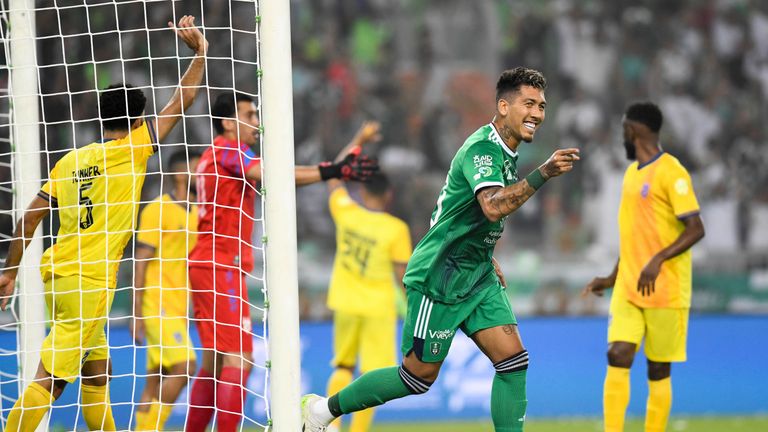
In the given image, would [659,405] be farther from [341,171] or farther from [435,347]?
[341,171]

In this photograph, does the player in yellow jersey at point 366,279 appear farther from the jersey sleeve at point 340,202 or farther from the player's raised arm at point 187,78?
the player's raised arm at point 187,78

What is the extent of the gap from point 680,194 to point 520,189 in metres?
2.49

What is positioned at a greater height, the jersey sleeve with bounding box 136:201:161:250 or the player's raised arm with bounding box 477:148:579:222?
the player's raised arm with bounding box 477:148:579:222

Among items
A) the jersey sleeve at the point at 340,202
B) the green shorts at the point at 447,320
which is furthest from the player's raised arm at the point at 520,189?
the jersey sleeve at the point at 340,202

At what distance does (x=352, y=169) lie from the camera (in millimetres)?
6551

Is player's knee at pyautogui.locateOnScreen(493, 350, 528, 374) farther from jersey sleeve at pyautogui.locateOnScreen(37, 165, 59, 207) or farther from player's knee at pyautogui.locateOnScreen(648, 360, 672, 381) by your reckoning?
jersey sleeve at pyautogui.locateOnScreen(37, 165, 59, 207)

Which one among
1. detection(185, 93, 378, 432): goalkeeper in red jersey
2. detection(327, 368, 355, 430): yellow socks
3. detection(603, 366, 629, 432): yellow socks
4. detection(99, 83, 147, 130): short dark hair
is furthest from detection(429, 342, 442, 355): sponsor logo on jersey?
detection(327, 368, 355, 430): yellow socks

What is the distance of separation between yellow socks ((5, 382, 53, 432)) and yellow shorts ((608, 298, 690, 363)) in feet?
12.1

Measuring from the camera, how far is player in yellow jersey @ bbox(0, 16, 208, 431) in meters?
6.11

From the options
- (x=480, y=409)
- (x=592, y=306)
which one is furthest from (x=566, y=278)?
(x=480, y=409)

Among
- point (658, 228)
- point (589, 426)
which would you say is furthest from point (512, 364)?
point (589, 426)

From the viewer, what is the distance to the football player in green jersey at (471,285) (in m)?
5.57

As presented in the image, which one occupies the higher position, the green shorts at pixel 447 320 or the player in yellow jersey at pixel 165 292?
the green shorts at pixel 447 320

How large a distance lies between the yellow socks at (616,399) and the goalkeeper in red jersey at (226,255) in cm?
215
